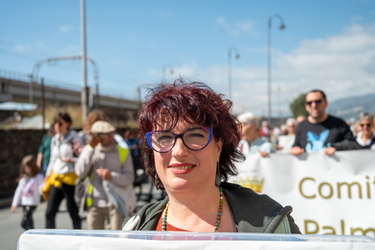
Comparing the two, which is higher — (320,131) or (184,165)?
(320,131)

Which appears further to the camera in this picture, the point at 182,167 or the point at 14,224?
the point at 14,224

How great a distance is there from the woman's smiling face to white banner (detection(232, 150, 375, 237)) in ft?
9.59

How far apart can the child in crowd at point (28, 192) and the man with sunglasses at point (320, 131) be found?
3.83 metres

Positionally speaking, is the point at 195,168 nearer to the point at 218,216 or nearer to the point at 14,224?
the point at 218,216

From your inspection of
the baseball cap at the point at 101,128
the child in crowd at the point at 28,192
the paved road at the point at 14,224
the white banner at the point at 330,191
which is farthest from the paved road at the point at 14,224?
the white banner at the point at 330,191

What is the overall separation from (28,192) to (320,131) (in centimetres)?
→ 419

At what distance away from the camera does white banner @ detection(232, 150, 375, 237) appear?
4129 mm

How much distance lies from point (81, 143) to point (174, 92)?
4698 millimetres

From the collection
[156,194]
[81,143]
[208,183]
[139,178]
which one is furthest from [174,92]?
[156,194]

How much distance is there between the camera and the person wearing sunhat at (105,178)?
4723 millimetres

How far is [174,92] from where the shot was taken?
66.7 inches

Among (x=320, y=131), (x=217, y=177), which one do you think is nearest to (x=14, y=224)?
(x=320, y=131)

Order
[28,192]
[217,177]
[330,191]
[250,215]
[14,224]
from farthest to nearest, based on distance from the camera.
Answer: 1. [14,224]
2. [28,192]
3. [330,191]
4. [217,177]
5. [250,215]

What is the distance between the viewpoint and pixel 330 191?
4.26 m
